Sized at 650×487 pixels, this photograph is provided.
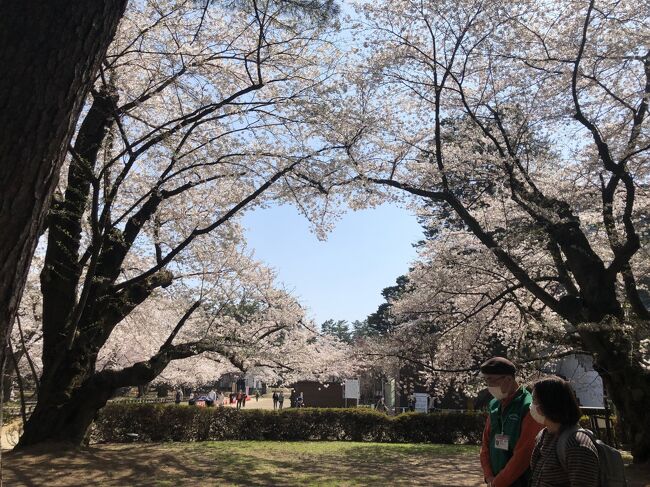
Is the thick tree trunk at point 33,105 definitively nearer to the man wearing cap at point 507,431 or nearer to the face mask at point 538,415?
the face mask at point 538,415

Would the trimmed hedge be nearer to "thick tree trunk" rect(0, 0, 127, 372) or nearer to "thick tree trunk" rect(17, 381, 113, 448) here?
"thick tree trunk" rect(17, 381, 113, 448)

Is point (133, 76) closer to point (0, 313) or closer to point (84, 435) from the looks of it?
point (84, 435)

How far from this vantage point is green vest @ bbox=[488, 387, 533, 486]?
270 centimetres

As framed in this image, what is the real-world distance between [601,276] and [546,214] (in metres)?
1.26

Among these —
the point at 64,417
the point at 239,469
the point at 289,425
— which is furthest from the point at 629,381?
the point at 289,425

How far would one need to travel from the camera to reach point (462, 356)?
11.4 metres

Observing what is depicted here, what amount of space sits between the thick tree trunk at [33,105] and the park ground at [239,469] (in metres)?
5.26

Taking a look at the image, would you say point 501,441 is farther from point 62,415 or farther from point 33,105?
point 62,415

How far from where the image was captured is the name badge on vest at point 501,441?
8.91ft

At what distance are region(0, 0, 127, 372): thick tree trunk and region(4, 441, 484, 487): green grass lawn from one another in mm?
5290

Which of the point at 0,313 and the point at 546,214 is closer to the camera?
the point at 0,313

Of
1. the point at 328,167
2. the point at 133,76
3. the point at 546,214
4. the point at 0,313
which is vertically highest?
the point at 133,76

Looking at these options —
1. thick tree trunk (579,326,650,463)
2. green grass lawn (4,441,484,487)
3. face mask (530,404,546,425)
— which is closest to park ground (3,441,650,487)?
green grass lawn (4,441,484,487)

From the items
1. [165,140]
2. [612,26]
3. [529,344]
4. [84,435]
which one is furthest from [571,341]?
[84,435]
